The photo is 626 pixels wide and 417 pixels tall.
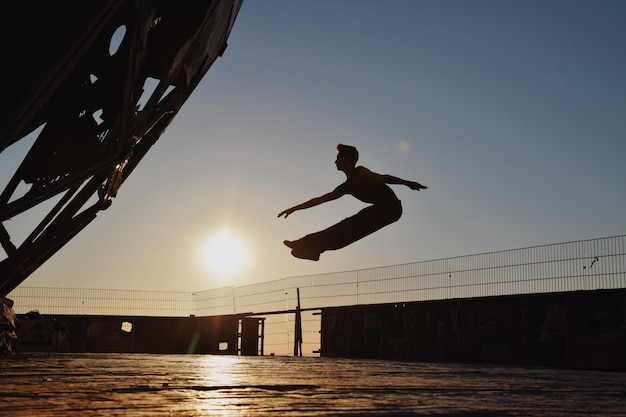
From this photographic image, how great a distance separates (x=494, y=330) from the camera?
701 inches

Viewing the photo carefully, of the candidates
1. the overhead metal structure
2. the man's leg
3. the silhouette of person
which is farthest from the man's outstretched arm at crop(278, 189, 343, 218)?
the overhead metal structure

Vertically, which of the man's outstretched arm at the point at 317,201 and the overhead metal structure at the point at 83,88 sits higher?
the overhead metal structure at the point at 83,88

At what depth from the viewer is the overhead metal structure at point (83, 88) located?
6.16 metres

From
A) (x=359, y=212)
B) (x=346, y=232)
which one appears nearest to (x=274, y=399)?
(x=359, y=212)

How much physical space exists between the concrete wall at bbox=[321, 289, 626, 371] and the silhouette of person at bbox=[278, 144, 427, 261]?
9715mm

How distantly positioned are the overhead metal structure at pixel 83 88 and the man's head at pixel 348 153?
2.15 meters

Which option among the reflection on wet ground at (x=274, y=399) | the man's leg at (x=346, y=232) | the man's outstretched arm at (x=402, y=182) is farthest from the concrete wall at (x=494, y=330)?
the reflection on wet ground at (x=274, y=399)

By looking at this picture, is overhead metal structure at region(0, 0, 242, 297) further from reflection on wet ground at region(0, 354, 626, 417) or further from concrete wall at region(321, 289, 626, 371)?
concrete wall at region(321, 289, 626, 371)

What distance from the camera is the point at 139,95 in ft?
28.1

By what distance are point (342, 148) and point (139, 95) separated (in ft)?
9.34

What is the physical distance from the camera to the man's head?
7.17 metres

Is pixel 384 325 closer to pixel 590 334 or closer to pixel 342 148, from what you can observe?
pixel 590 334

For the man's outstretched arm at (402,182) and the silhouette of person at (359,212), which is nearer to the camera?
the man's outstretched arm at (402,182)

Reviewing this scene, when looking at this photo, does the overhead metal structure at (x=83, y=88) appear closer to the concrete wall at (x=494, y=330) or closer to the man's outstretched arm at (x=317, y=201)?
the man's outstretched arm at (x=317, y=201)
